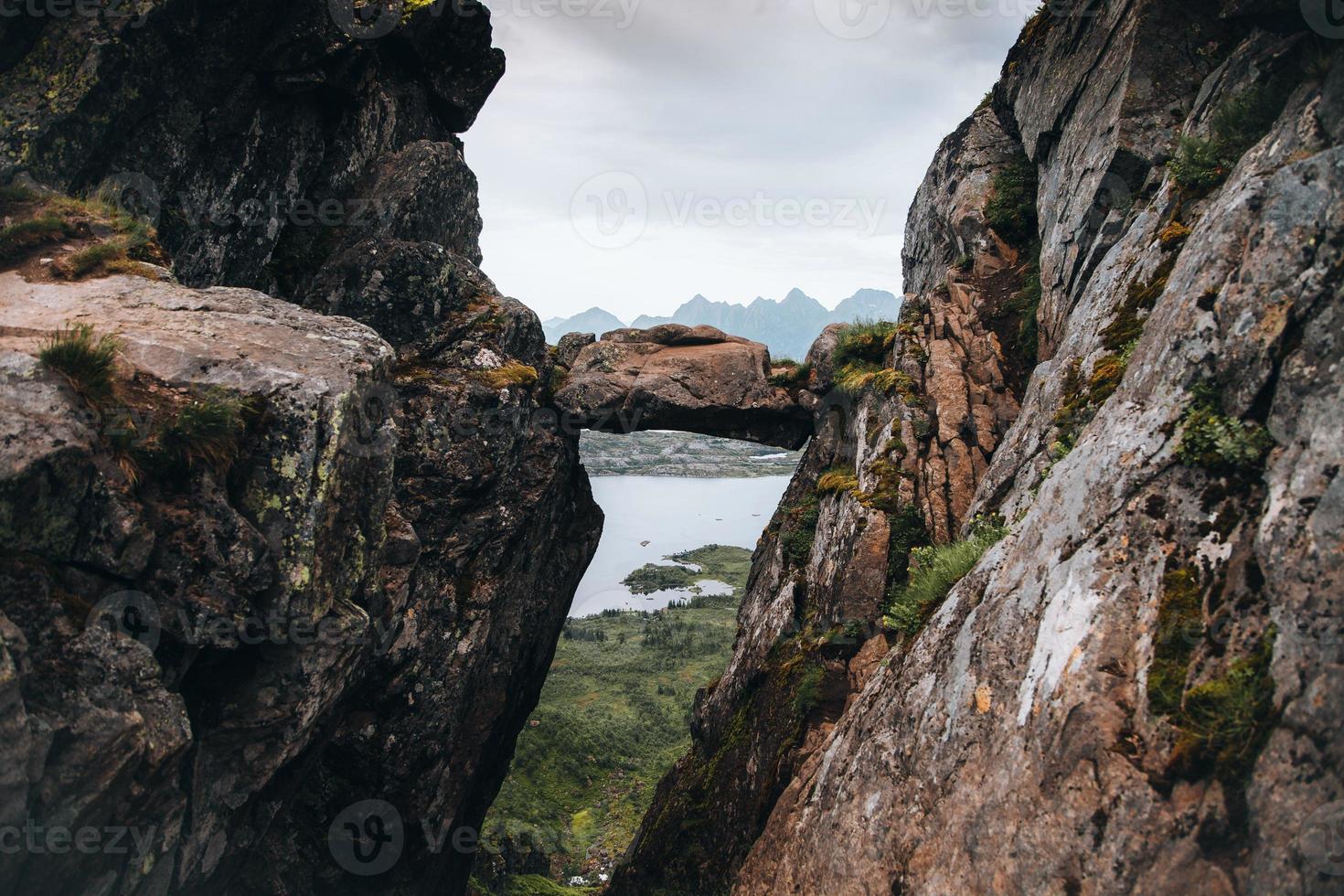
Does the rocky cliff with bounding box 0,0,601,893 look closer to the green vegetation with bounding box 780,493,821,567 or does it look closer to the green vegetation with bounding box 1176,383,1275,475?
the green vegetation with bounding box 780,493,821,567

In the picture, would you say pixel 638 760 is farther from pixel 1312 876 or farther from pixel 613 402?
pixel 1312 876

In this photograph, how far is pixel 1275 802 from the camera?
493 centimetres

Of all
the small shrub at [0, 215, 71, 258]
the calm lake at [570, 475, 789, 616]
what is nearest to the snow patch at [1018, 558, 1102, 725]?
the small shrub at [0, 215, 71, 258]

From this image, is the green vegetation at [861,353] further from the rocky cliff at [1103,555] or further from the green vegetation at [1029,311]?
the green vegetation at [1029,311]

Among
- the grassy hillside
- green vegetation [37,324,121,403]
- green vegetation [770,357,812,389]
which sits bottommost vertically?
the grassy hillside

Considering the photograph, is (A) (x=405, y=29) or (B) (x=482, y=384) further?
(A) (x=405, y=29)

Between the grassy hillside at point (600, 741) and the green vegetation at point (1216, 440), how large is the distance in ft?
76.8

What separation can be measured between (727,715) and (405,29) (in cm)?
2017

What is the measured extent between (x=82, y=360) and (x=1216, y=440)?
40.3ft

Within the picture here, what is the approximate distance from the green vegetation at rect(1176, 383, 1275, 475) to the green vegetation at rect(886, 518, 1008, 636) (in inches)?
143

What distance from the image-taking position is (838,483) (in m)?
17.6

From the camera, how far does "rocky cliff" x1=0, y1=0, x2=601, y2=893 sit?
8.15 m

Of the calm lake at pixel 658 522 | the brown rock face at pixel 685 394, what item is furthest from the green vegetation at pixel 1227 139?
the calm lake at pixel 658 522

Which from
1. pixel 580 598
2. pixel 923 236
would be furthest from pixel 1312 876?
pixel 580 598
